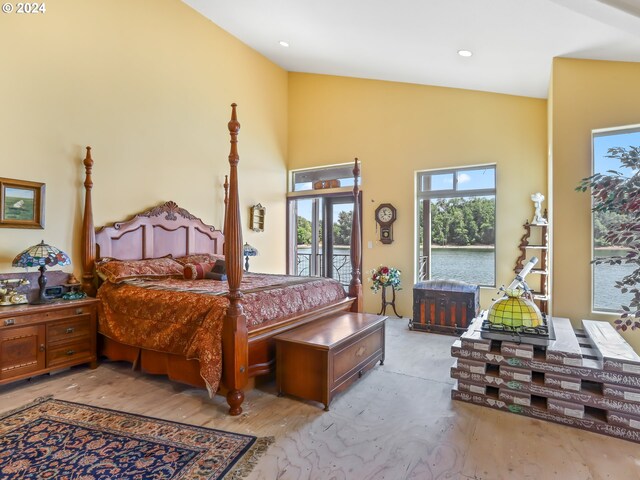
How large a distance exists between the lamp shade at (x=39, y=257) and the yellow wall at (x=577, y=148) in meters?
4.67

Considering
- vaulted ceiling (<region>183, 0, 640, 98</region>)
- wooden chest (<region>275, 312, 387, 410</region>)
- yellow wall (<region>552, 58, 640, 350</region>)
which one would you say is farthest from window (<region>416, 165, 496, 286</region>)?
wooden chest (<region>275, 312, 387, 410</region>)

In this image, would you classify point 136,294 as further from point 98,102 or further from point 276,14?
point 276,14

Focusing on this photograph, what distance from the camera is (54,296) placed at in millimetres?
3359

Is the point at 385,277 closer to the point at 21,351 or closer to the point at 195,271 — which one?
the point at 195,271

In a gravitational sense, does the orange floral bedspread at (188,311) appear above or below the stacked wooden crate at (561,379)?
above

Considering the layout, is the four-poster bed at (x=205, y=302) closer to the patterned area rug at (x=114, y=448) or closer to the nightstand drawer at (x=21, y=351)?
the patterned area rug at (x=114, y=448)

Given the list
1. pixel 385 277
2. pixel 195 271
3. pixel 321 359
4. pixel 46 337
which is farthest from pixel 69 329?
pixel 385 277

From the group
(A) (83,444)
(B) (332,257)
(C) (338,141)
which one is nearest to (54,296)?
(A) (83,444)

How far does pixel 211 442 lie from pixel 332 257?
458 cm

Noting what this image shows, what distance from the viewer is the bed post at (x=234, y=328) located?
2475mm

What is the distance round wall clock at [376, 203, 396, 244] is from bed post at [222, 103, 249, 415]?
11.8ft

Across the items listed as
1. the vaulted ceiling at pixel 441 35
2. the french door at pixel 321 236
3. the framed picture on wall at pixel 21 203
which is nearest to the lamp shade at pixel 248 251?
the french door at pixel 321 236

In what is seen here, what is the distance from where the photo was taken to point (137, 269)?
3703 millimetres

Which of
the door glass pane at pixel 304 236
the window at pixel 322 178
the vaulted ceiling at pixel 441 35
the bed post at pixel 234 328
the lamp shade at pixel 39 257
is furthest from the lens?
the door glass pane at pixel 304 236
